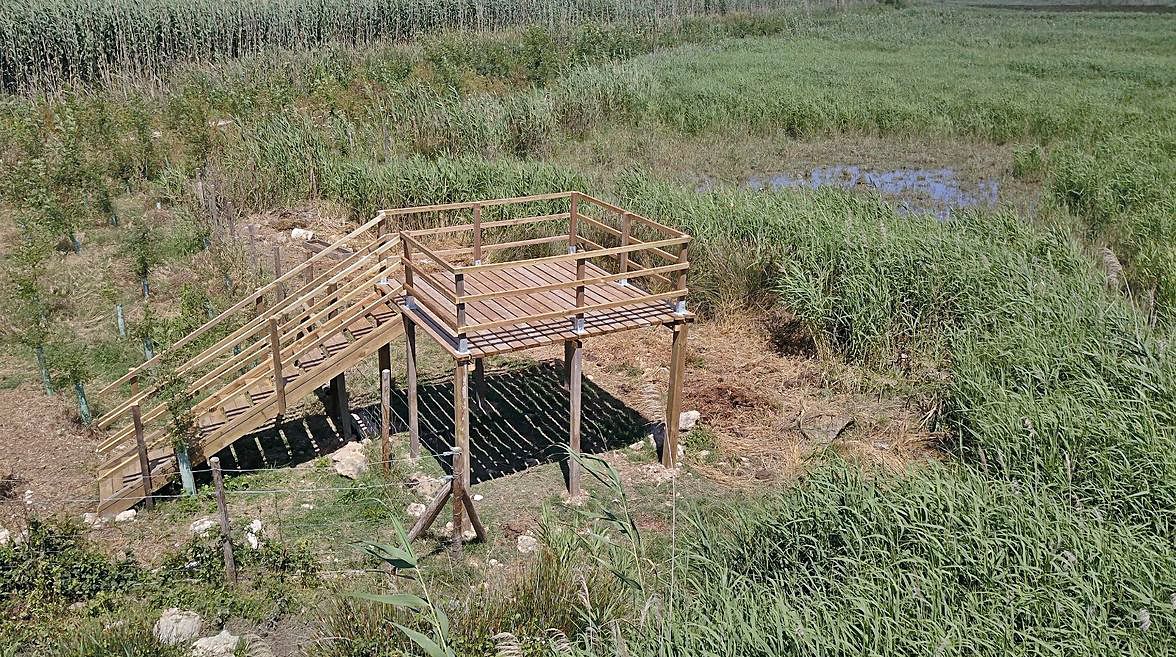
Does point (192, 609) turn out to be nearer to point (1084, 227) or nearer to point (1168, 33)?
point (1084, 227)

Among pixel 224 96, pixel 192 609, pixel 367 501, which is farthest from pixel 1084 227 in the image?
pixel 224 96

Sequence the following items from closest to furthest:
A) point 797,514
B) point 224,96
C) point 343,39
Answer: point 797,514, point 224,96, point 343,39

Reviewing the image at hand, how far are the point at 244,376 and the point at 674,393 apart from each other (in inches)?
160

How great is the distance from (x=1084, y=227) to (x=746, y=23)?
35834 millimetres

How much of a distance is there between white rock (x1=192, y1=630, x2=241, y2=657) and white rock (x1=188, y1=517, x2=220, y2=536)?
143cm

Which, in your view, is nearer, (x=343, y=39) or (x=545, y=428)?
(x=545, y=428)

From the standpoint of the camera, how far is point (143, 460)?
24.8 ft

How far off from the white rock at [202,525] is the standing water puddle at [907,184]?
38.9ft

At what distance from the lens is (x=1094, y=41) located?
131 ft

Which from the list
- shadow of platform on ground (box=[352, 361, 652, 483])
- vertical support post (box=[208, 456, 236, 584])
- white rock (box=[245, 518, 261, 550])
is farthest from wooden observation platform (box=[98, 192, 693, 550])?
vertical support post (box=[208, 456, 236, 584])

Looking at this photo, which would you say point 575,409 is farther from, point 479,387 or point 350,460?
point 479,387

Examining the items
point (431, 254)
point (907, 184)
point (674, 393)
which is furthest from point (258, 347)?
point (907, 184)

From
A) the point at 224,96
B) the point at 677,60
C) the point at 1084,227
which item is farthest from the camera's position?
the point at 677,60

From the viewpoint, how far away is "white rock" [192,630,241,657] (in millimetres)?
5812
